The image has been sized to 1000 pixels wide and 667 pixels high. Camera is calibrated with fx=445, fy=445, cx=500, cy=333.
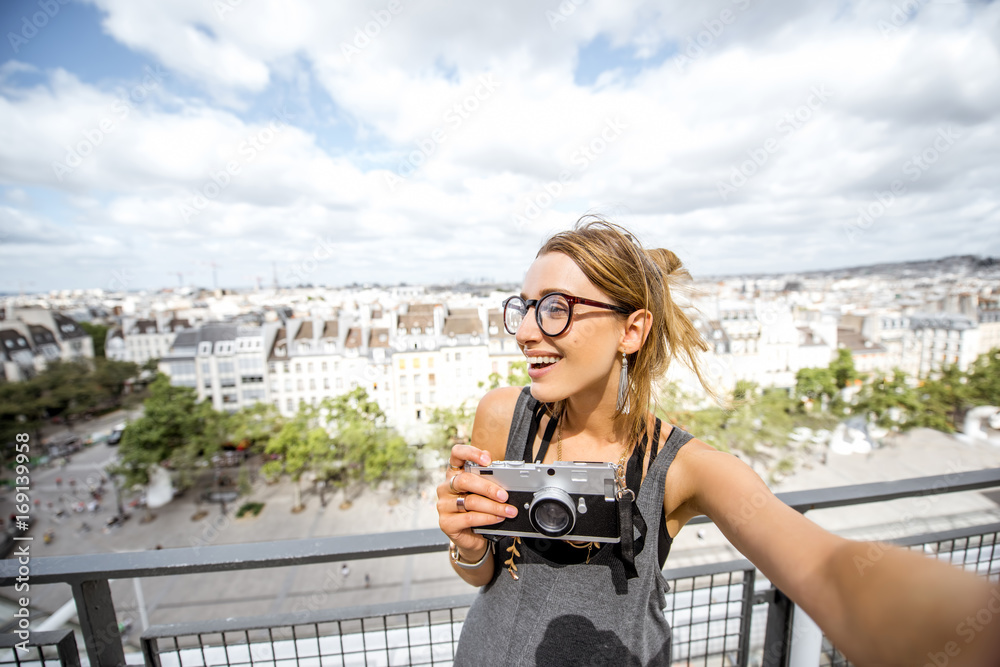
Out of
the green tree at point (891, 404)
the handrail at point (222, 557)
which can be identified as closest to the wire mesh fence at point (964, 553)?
the handrail at point (222, 557)

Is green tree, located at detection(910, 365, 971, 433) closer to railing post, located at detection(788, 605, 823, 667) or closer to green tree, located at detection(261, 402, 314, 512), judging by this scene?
railing post, located at detection(788, 605, 823, 667)

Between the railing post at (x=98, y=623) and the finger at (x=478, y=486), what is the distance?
1.38m

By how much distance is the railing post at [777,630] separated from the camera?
182 centimetres

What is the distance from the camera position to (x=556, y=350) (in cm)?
121

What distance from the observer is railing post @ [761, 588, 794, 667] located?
5.98 feet

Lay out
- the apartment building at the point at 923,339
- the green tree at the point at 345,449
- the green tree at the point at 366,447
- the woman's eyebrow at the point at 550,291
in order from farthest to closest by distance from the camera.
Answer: the apartment building at the point at 923,339 < the green tree at the point at 366,447 < the green tree at the point at 345,449 < the woman's eyebrow at the point at 550,291

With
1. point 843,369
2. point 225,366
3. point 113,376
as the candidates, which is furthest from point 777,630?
point 113,376

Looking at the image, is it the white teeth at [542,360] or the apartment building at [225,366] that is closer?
the white teeth at [542,360]

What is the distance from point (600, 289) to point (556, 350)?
206 mm

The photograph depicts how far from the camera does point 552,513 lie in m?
1.04

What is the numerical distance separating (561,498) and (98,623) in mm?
1783

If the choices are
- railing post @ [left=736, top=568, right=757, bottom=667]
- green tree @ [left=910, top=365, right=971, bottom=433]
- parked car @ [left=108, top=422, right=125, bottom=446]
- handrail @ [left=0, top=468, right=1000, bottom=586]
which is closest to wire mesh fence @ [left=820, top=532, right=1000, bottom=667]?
railing post @ [left=736, top=568, right=757, bottom=667]

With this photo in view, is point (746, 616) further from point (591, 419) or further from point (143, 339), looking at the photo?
point (143, 339)

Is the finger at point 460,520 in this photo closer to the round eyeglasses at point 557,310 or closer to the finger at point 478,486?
the finger at point 478,486
